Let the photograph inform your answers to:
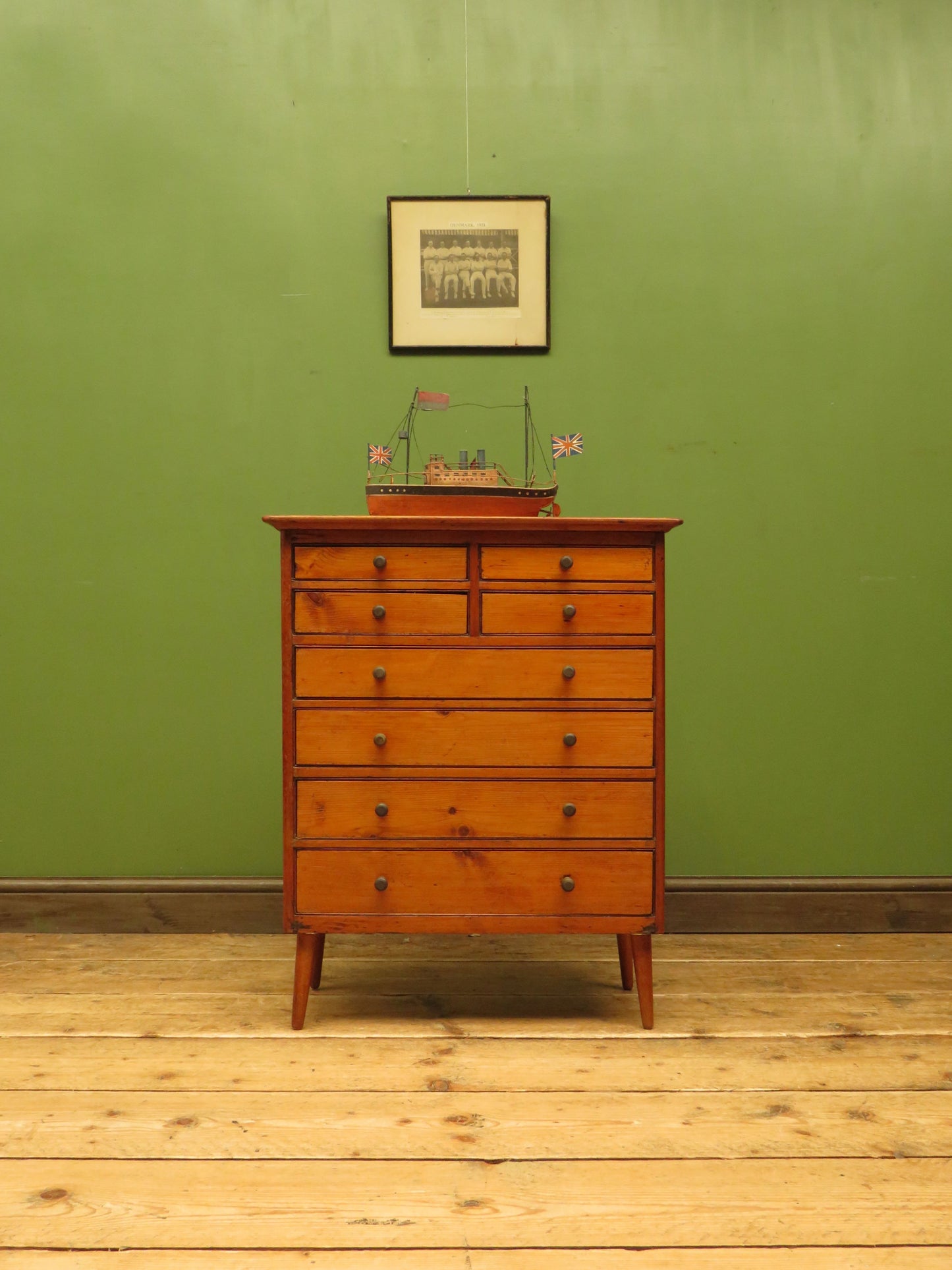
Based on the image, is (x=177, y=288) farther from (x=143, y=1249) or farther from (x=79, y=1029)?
(x=143, y=1249)

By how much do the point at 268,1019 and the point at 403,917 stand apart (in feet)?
1.39

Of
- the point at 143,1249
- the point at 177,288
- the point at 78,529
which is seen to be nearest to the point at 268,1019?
the point at 143,1249

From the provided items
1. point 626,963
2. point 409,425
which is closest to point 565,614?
point 409,425

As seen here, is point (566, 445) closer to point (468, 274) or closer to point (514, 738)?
point (514, 738)

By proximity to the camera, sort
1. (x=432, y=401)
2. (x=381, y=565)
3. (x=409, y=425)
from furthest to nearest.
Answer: (x=409, y=425) → (x=432, y=401) → (x=381, y=565)

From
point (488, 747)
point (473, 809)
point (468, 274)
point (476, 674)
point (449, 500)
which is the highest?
point (468, 274)

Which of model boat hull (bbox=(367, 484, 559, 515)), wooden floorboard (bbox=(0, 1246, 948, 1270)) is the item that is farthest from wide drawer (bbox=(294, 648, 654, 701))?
wooden floorboard (bbox=(0, 1246, 948, 1270))

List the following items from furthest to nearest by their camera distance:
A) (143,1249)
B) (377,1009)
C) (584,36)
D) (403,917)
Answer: (584,36), (377,1009), (403,917), (143,1249)

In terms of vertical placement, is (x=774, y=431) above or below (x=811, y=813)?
above

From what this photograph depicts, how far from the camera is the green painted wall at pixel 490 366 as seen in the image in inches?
104

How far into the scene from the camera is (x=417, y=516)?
2.05 m

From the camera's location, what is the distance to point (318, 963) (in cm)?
227

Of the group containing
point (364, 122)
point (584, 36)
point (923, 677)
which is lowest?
point (923, 677)

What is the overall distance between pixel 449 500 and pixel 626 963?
1245 mm
